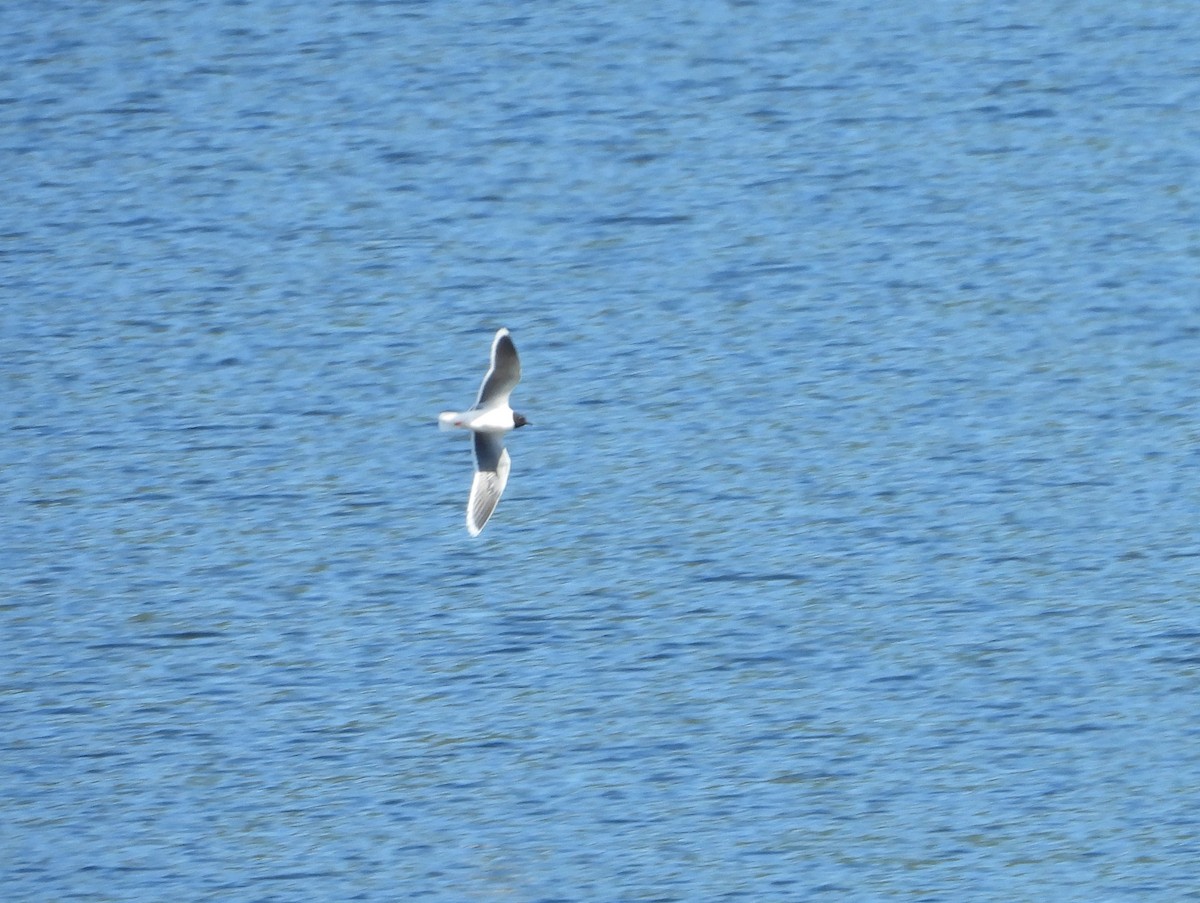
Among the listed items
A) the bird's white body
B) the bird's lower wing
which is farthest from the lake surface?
the bird's white body

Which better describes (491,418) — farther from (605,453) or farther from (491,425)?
(605,453)

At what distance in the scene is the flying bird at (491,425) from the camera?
9789 mm

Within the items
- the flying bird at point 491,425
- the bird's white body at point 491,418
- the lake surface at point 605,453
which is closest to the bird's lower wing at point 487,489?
the flying bird at point 491,425

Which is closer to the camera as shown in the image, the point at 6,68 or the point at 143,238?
the point at 143,238

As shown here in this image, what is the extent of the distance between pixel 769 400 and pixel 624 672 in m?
2.64

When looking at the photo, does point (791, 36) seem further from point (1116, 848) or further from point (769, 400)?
point (1116, 848)

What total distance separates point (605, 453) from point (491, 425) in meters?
2.73

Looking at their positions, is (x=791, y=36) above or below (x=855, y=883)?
above

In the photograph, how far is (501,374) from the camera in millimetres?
9844

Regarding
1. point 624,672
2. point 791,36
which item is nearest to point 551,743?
point 624,672

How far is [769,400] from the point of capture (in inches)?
518

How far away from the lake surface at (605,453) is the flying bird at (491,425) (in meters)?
1.06

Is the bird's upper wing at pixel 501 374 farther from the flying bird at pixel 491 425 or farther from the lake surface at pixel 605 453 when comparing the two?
the lake surface at pixel 605 453

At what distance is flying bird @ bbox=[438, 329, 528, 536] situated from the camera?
979 cm
